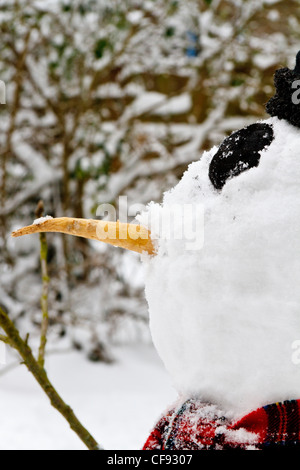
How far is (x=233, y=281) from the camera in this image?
44 centimetres

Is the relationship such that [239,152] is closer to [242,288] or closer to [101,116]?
[242,288]

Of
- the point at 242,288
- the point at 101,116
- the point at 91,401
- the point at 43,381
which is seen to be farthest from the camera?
the point at 101,116

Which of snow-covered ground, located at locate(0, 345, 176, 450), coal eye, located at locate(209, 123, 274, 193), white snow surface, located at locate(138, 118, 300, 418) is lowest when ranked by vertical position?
snow-covered ground, located at locate(0, 345, 176, 450)

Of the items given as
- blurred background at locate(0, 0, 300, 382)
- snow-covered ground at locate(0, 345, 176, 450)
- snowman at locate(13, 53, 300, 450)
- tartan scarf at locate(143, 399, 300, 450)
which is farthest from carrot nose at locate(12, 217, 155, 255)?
blurred background at locate(0, 0, 300, 382)

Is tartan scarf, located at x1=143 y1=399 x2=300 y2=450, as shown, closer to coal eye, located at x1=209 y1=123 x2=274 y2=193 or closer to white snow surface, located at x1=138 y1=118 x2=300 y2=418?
white snow surface, located at x1=138 y1=118 x2=300 y2=418

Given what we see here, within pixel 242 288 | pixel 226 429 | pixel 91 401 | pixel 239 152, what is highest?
pixel 239 152

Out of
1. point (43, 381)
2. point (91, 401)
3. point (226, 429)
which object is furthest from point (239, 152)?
point (91, 401)

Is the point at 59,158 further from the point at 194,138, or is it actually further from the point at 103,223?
the point at 103,223

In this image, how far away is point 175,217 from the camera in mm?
489

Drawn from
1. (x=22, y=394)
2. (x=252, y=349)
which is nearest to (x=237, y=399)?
(x=252, y=349)

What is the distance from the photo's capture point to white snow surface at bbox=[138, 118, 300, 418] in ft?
1.41

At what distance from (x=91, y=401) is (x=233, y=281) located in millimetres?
1616

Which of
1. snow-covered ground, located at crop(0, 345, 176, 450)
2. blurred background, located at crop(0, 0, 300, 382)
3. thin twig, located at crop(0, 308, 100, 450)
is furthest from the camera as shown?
blurred background, located at crop(0, 0, 300, 382)

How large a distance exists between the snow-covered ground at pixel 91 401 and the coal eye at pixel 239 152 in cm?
118
